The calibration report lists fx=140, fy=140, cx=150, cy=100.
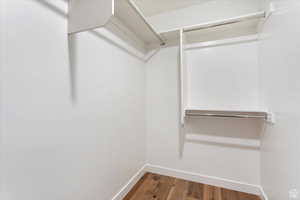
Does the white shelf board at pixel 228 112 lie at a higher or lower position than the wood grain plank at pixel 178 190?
higher

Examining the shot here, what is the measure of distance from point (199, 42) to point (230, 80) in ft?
2.15

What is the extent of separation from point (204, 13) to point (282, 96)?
1418 mm

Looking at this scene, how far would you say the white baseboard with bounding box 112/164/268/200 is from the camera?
164cm

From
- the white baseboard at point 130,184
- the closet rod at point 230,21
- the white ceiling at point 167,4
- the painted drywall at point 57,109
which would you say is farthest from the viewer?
the white ceiling at point 167,4

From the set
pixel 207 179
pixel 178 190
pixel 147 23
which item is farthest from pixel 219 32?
pixel 178 190

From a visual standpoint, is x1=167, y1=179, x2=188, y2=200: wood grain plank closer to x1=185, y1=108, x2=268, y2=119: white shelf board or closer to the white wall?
x1=185, y1=108, x2=268, y2=119: white shelf board

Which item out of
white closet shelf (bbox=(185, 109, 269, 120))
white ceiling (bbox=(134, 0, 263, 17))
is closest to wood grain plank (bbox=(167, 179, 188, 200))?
white closet shelf (bbox=(185, 109, 269, 120))

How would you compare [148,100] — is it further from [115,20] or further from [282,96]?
[282,96]

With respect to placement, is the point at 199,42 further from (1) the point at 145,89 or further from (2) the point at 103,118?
(2) the point at 103,118

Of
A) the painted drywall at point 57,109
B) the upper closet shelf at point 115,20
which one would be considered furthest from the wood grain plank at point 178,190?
the upper closet shelf at point 115,20

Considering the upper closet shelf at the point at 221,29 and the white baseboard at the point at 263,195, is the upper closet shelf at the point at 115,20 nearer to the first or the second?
the upper closet shelf at the point at 221,29

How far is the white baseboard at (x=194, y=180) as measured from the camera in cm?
164

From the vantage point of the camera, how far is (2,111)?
2.22 ft

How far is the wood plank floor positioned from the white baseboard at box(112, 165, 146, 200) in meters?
0.04
